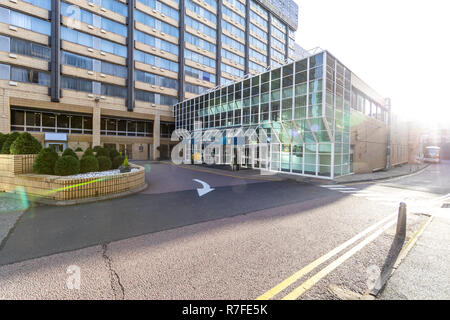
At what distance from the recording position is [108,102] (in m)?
29.1

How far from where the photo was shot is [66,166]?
8078mm

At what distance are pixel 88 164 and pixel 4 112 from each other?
2257 cm

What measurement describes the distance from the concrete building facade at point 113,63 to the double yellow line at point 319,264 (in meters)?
22.3

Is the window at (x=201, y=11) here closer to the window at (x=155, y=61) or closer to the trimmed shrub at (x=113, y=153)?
the window at (x=155, y=61)

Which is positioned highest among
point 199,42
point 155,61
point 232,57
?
point 199,42

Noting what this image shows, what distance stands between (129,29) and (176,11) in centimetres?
963

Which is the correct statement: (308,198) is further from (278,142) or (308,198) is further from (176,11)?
(176,11)

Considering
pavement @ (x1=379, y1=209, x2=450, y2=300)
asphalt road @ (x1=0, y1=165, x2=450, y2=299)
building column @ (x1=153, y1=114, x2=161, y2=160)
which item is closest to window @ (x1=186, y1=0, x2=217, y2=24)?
building column @ (x1=153, y1=114, x2=161, y2=160)

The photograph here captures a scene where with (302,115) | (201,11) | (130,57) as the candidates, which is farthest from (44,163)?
(201,11)

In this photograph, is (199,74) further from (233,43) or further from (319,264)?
(319,264)

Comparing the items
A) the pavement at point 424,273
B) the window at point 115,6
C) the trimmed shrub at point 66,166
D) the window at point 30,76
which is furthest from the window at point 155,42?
the pavement at point 424,273

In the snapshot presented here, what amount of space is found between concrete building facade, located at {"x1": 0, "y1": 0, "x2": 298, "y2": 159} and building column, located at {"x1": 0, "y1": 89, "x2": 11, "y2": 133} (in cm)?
9

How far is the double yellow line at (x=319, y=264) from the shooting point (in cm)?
276
